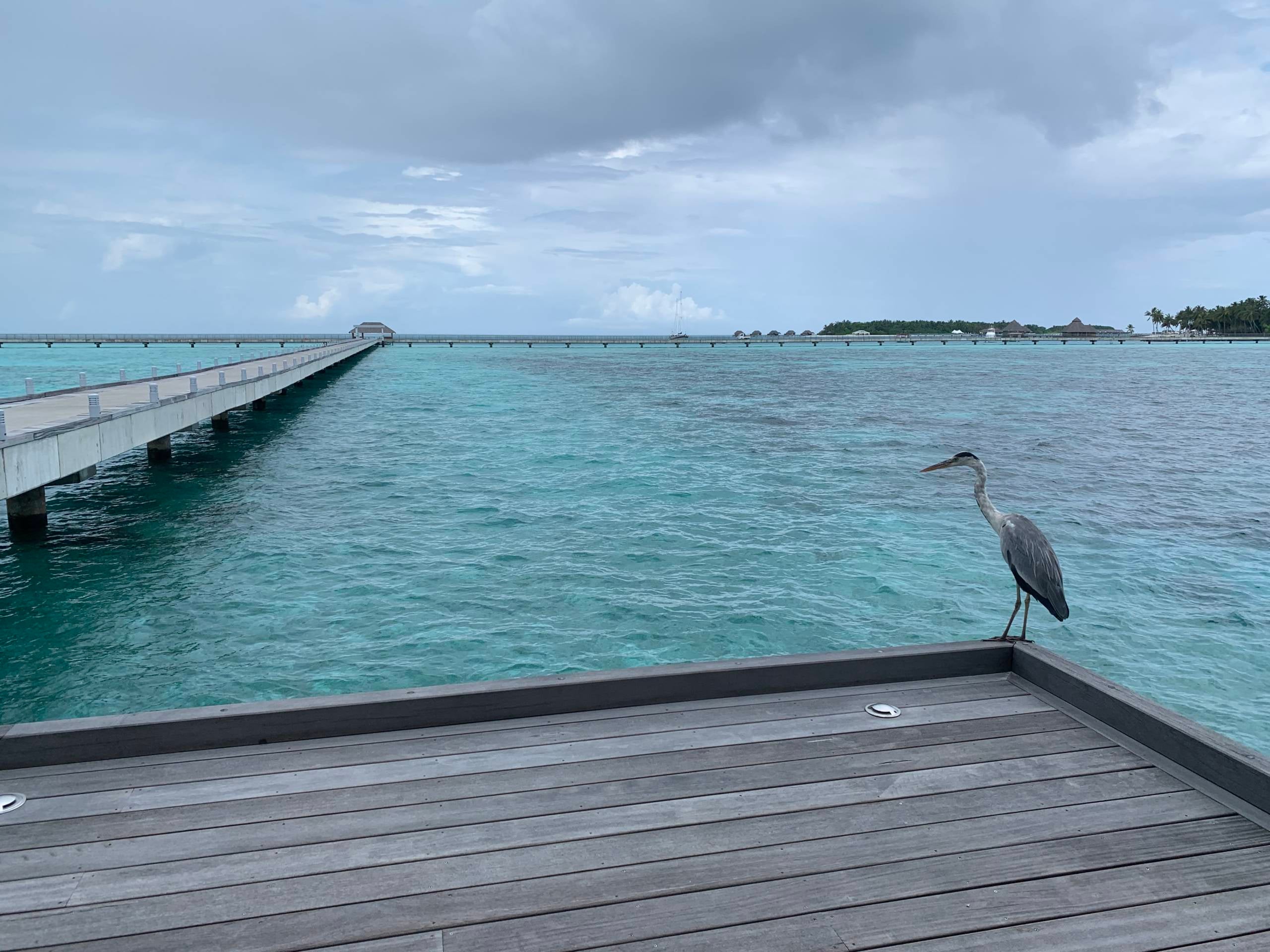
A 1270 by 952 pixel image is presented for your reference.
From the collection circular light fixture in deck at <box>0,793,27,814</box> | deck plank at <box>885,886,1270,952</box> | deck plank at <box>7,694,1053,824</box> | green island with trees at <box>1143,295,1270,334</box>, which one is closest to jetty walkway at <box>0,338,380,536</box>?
circular light fixture in deck at <box>0,793,27,814</box>

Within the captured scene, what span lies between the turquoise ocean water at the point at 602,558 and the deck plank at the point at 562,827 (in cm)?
589

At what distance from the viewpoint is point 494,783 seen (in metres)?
3.79

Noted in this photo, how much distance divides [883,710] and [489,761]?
2093 millimetres

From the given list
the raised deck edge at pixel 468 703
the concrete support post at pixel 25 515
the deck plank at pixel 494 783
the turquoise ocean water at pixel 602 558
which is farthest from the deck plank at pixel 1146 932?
the concrete support post at pixel 25 515

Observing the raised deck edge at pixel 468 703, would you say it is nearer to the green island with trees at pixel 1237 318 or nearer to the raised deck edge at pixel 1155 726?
the raised deck edge at pixel 1155 726

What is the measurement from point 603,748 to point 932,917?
1.68m

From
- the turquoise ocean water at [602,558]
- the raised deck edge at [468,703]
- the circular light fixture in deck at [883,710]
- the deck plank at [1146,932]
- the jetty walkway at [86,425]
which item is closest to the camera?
the deck plank at [1146,932]

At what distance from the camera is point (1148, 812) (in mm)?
3586

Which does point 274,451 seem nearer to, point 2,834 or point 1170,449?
point 2,834

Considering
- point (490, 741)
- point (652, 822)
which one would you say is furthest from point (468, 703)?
point (652, 822)

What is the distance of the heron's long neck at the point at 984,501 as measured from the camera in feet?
20.2

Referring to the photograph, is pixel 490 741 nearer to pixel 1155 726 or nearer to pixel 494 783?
pixel 494 783

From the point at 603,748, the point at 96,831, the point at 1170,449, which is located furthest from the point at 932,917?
the point at 1170,449

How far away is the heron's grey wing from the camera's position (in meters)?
5.66
